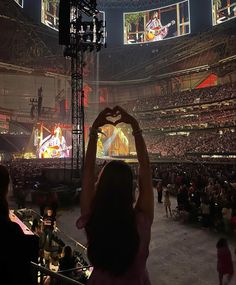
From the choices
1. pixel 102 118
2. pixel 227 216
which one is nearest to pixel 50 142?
pixel 227 216

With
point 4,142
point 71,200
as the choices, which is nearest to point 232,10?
point 4,142

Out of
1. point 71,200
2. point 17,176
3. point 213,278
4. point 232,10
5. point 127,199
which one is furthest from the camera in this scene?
point 232,10

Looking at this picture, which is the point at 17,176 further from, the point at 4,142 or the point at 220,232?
the point at 4,142

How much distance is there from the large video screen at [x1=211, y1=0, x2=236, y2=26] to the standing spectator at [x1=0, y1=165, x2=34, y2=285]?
52201 mm

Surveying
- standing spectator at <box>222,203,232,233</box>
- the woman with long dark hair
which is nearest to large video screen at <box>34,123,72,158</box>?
standing spectator at <box>222,203,232,233</box>

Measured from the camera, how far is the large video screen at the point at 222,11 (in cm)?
4638

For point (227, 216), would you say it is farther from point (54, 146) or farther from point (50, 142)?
point (50, 142)

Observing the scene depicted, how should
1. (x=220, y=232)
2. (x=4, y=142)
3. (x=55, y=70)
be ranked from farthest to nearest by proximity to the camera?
1. (x=55, y=70)
2. (x=4, y=142)
3. (x=220, y=232)

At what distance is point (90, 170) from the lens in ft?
6.07

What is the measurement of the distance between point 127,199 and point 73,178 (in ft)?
55.3

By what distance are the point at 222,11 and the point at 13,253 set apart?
54746 mm

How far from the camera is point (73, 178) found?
708 inches

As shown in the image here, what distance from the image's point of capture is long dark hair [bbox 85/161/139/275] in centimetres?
144

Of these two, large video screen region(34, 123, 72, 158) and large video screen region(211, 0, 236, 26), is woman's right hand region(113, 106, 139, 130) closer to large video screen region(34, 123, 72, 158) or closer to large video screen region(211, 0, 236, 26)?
large video screen region(34, 123, 72, 158)
